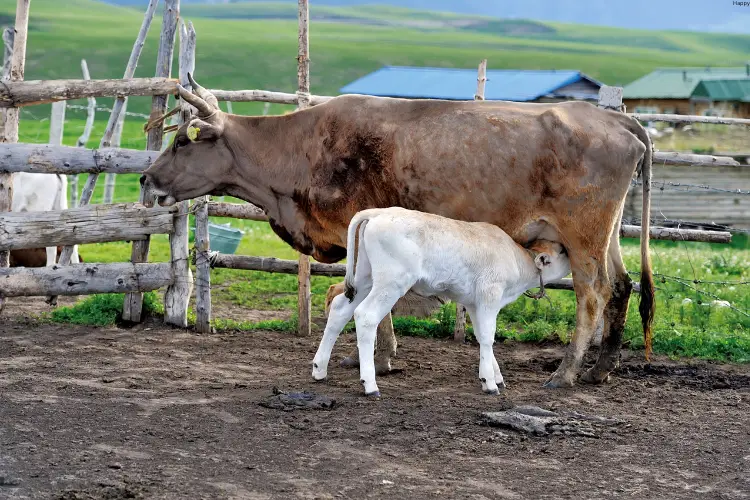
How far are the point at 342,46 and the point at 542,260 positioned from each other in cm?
7640

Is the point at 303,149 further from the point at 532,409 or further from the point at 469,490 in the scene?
the point at 469,490

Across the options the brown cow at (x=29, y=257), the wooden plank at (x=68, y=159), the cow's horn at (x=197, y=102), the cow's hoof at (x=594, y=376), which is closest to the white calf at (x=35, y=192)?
the brown cow at (x=29, y=257)

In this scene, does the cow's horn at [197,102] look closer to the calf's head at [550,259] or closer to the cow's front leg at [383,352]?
the cow's front leg at [383,352]

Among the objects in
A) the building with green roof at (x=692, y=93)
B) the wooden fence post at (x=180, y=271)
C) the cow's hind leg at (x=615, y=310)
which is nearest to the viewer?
the cow's hind leg at (x=615, y=310)

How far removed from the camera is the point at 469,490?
548 cm

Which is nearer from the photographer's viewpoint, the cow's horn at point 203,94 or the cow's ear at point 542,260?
the cow's ear at point 542,260

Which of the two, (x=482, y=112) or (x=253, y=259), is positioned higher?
(x=482, y=112)

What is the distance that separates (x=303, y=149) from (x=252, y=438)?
10.1 feet

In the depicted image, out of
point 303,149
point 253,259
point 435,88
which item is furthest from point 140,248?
point 435,88

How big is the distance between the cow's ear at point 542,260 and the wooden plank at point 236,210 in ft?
10.3

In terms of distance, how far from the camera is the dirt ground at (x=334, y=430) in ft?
18.1

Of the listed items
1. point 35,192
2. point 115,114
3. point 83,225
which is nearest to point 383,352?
point 83,225

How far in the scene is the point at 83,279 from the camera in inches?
373

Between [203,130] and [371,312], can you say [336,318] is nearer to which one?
[371,312]
